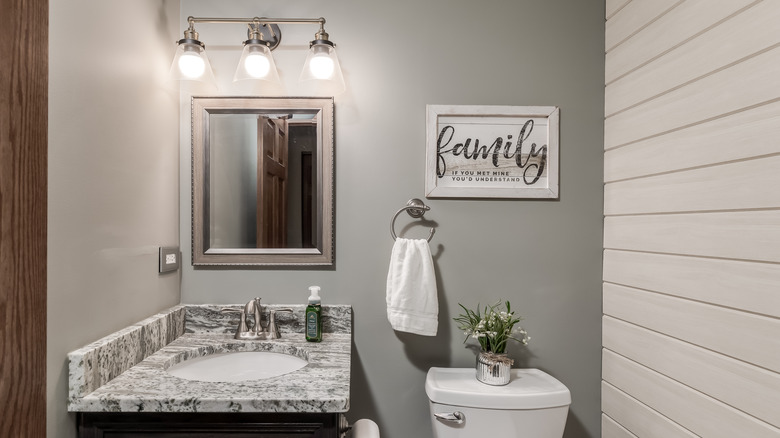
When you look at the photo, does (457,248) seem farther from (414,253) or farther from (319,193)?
(319,193)

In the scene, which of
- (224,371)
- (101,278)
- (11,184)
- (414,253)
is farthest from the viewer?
(414,253)

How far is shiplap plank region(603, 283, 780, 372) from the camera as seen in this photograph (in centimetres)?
89

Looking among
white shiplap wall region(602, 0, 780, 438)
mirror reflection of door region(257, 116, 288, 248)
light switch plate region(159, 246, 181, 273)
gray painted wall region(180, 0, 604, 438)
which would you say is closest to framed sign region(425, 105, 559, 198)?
gray painted wall region(180, 0, 604, 438)

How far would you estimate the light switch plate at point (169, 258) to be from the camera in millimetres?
1382

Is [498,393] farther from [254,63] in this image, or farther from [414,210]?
[254,63]

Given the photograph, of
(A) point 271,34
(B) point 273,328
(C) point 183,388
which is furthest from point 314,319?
(A) point 271,34

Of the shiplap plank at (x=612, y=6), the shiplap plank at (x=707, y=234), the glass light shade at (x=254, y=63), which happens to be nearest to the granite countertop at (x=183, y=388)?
the glass light shade at (x=254, y=63)

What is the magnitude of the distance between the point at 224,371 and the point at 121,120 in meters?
0.82

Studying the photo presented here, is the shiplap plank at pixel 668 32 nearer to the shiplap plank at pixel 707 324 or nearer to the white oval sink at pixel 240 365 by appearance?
the shiplap plank at pixel 707 324

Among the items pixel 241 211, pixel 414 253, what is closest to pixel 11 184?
pixel 241 211

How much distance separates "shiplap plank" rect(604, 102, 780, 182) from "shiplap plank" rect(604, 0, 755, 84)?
0.84ft

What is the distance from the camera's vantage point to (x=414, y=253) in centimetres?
144

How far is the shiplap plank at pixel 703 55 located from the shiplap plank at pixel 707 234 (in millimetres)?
373

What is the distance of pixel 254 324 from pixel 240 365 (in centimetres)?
14
